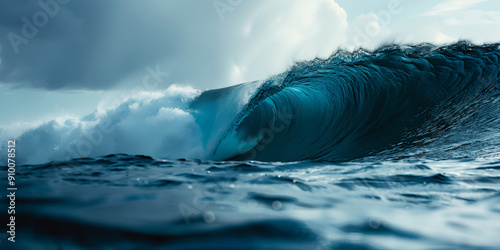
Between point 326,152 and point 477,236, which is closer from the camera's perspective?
point 477,236

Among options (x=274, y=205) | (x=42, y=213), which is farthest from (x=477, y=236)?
(x=42, y=213)

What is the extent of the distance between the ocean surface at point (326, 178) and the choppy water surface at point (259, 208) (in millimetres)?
11

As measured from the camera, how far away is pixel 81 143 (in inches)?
509

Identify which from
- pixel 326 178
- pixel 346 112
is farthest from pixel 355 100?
pixel 326 178

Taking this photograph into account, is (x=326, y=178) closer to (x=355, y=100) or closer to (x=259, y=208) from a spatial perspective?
(x=259, y=208)

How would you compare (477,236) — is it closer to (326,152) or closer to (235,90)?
(326,152)

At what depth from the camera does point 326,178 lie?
3162 mm

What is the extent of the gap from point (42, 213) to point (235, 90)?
9.79 metres

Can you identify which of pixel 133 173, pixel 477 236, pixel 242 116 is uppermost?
pixel 242 116

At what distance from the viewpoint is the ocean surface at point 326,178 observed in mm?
1606

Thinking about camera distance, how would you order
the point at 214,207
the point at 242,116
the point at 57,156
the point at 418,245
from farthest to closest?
the point at 57,156
the point at 242,116
the point at 214,207
the point at 418,245

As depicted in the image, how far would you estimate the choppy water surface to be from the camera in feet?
5.06

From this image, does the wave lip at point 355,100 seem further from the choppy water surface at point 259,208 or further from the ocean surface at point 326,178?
the choppy water surface at point 259,208

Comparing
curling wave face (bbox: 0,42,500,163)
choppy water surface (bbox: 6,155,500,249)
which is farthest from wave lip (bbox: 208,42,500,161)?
choppy water surface (bbox: 6,155,500,249)
